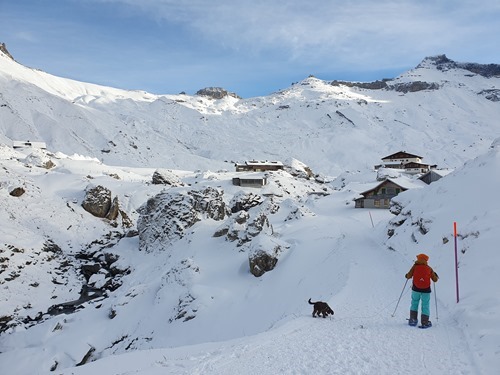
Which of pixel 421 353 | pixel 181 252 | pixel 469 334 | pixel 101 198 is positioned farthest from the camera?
pixel 101 198

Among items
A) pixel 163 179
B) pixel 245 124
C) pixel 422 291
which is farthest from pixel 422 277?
pixel 245 124

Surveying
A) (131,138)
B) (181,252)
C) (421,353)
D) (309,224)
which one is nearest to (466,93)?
(131,138)

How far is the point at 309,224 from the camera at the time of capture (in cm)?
3591

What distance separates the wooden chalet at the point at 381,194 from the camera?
176ft

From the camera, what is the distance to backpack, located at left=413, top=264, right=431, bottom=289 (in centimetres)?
997

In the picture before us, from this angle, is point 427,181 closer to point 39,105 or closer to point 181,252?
point 181,252

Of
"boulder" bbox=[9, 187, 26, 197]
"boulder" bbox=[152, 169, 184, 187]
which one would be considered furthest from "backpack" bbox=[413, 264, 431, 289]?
"boulder" bbox=[152, 169, 184, 187]

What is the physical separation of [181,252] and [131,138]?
88443 mm

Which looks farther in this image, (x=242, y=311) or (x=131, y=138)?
(x=131, y=138)

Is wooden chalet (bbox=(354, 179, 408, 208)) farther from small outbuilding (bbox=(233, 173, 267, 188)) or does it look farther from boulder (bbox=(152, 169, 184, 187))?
boulder (bbox=(152, 169, 184, 187))

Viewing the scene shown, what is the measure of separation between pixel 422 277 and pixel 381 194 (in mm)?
46659

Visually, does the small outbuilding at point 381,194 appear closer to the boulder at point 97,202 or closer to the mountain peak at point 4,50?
the boulder at point 97,202

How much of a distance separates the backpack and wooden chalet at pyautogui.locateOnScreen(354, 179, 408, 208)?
1785 inches

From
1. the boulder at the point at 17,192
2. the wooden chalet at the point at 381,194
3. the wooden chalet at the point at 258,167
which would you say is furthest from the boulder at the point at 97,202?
the wooden chalet at the point at 258,167
